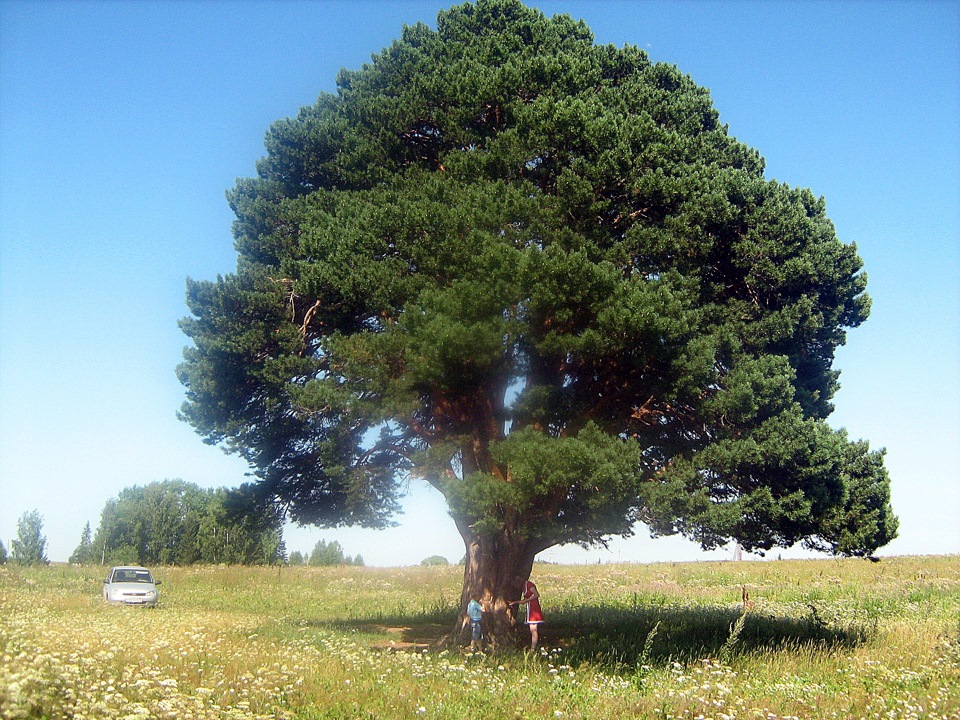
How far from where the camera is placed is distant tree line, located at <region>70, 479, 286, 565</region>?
3890 inches

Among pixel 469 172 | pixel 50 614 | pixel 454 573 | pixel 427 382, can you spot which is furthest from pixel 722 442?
pixel 454 573

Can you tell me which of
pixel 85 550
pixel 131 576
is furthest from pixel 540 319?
pixel 85 550

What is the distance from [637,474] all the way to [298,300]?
367 inches

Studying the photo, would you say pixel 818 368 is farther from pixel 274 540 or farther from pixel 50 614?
pixel 274 540

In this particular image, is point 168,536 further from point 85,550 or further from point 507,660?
point 507,660

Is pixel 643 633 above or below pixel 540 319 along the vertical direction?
below

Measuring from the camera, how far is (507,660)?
15.7 m

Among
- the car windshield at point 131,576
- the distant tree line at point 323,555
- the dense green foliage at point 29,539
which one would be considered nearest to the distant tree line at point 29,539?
the dense green foliage at point 29,539

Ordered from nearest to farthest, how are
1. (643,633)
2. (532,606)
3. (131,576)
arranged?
(532,606)
(643,633)
(131,576)

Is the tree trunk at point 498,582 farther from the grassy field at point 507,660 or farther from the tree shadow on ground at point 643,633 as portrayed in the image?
the grassy field at point 507,660

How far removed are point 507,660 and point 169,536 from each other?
10408 centimetres

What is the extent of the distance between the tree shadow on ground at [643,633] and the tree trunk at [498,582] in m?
0.45

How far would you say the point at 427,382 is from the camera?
52.9ft

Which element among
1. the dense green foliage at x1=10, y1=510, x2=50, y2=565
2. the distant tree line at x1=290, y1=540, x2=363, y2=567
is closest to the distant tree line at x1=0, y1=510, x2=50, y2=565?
the dense green foliage at x1=10, y1=510, x2=50, y2=565
